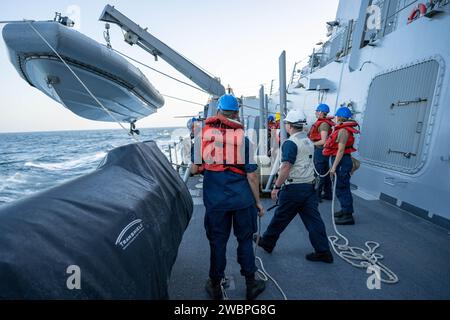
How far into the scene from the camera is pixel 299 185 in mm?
2703

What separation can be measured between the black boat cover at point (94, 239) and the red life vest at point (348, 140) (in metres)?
3.00

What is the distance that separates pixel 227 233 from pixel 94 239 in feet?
4.12

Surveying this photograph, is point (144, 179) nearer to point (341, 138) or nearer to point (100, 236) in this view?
point (100, 236)

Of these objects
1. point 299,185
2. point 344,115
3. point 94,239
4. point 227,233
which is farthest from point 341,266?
point 94,239

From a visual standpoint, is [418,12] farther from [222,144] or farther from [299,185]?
[222,144]

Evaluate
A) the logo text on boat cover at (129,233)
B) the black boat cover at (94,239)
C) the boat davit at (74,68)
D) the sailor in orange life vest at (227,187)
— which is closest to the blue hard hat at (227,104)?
the sailor in orange life vest at (227,187)

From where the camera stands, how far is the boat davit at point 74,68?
4191 millimetres

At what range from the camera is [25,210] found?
1.05 m

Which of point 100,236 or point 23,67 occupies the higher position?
point 23,67

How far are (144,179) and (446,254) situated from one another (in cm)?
338

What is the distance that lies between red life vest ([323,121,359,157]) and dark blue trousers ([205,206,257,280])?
2350 millimetres

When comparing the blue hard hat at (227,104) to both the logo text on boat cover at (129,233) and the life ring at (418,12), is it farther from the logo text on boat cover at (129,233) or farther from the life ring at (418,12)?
the life ring at (418,12)
